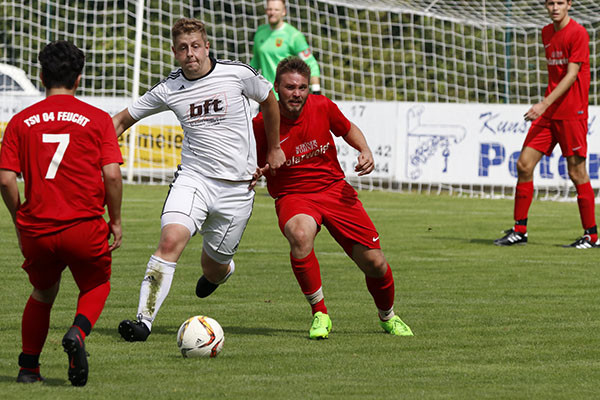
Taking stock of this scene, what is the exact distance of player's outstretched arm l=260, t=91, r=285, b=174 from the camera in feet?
22.9

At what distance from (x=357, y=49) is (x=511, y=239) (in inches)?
657

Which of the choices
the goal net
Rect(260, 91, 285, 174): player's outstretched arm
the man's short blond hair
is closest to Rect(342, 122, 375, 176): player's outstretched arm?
Rect(260, 91, 285, 174): player's outstretched arm

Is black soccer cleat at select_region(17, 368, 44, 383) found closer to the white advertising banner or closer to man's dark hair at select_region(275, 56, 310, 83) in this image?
man's dark hair at select_region(275, 56, 310, 83)

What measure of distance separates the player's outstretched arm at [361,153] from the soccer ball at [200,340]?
141cm

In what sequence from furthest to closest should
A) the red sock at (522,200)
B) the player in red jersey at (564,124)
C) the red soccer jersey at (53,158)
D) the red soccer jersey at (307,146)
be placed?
the red sock at (522,200) → the player in red jersey at (564,124) → the red soccer jersey at (307,146) → the red soccer jersey at (53,158)

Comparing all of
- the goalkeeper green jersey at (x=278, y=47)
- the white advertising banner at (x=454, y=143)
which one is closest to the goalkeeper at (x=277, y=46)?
the goalkeeper green jersey at (x=278, y=47)

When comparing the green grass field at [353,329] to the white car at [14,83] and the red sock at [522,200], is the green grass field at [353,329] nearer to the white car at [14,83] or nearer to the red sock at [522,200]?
the red sock at [522,200]

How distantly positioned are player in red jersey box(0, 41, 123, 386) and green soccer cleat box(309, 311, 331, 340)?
1.70 m

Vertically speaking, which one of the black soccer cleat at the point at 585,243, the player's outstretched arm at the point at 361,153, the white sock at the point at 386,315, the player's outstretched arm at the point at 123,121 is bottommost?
the white sock at the point at 386,315

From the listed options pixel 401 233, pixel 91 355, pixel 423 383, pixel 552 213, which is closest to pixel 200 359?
pixel 91 355

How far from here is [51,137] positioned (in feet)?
16.8

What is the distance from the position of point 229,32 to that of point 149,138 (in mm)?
10511

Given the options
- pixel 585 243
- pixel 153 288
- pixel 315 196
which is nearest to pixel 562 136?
pixel 585 243

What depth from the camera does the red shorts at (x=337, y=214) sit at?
7.02 meters
